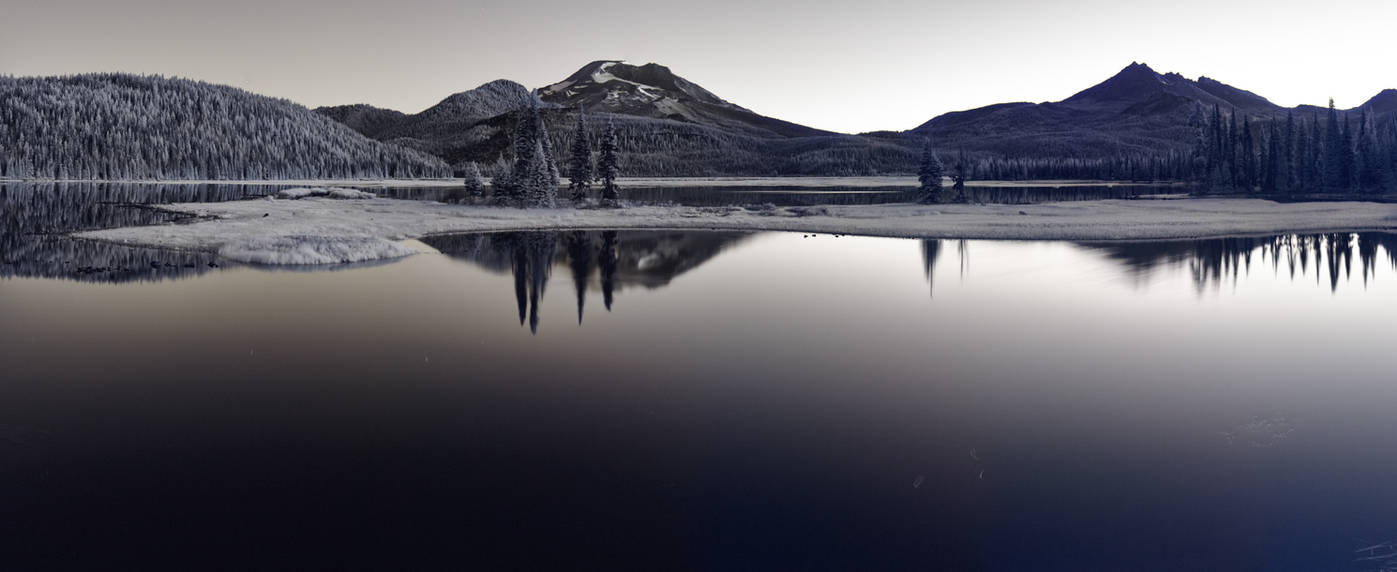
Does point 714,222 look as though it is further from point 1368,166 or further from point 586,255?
point 1368,166

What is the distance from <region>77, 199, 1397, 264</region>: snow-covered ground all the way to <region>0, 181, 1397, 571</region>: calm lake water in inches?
569

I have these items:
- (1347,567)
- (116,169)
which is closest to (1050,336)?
(1347,567)

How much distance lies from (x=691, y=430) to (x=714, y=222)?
51.4m

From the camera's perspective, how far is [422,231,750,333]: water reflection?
31.6 metres

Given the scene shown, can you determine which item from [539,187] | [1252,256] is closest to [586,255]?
[1252,256]

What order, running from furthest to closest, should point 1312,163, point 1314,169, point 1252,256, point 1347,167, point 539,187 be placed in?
point 1312,163
point 1314,169
point 1347,167
point 539,187
point 1252,256

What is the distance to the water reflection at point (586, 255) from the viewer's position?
1244 inches

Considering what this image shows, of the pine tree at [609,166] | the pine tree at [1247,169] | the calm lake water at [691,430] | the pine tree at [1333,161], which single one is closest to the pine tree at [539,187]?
the pine tree at [609,166]

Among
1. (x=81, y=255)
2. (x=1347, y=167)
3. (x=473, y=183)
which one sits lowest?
(x=81, y=255)

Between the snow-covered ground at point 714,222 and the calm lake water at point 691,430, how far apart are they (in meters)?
14.5

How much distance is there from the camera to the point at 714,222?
6494cm

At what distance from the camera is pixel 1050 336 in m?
22.5

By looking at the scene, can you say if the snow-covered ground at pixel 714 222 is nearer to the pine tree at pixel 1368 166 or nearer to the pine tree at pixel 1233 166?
the pine tree at pixel 1368 166

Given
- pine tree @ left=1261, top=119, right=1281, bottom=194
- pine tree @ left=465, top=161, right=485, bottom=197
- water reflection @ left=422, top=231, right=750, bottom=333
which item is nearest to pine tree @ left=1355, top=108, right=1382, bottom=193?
pine tree @ left=1261, top=119, right=1281, bottom=194
